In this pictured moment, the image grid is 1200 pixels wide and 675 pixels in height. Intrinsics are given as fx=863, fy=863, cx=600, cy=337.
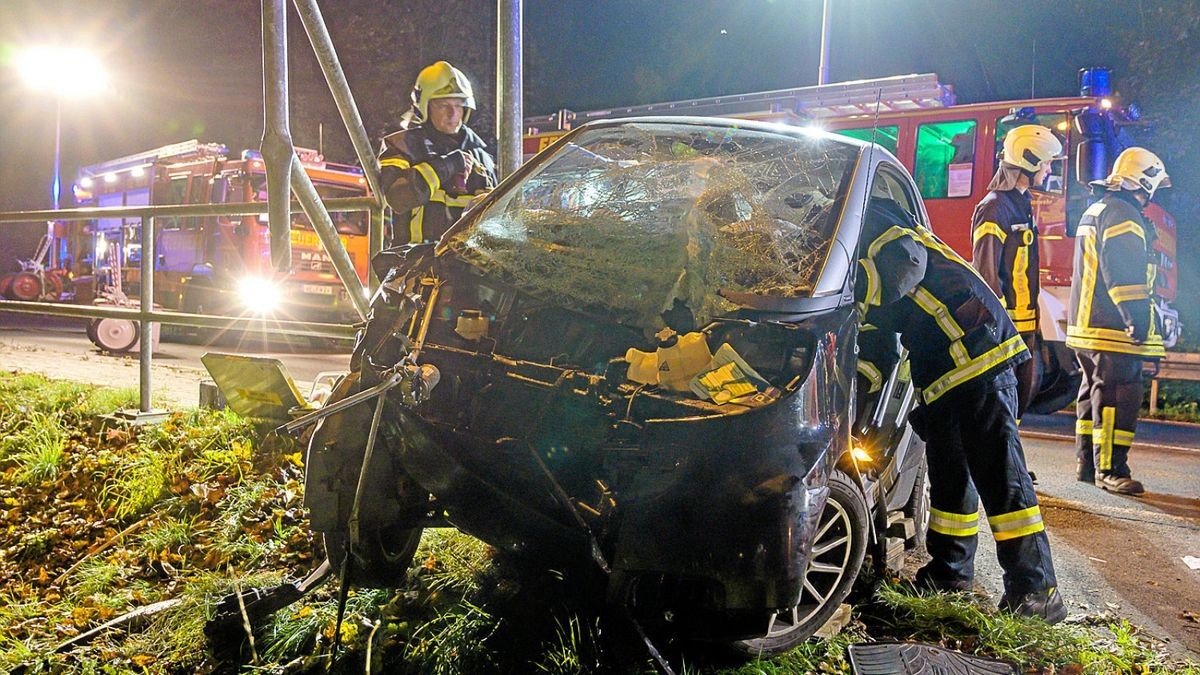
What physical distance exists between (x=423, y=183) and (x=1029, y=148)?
3777 mm

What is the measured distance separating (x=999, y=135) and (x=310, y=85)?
74.1 ft

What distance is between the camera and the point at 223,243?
12000mm

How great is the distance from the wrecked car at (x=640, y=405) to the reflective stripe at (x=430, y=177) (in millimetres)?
1496

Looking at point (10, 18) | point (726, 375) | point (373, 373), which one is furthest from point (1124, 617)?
point (10, 18)

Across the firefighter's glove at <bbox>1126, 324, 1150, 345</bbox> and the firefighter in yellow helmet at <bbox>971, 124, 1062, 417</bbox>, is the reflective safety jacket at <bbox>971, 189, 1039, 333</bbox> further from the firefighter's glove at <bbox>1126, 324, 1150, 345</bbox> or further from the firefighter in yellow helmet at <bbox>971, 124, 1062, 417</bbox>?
the firefighter's glove at <bbox>1126, 324, 1150, 345</bbox>

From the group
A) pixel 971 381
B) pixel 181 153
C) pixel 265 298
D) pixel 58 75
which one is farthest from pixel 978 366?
pixel 58 75

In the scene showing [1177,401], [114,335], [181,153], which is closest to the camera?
[1177,401]

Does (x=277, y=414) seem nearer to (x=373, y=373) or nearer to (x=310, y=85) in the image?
(x=373, y=373)

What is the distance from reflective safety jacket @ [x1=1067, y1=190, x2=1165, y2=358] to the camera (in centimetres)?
548

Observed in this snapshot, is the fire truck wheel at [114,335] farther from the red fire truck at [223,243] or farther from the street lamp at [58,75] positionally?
the street lamp at [58,75]

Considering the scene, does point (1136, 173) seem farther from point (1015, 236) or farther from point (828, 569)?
point (828, 569)

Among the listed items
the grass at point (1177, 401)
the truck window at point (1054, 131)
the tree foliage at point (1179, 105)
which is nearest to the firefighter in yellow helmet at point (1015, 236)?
the truck window at point (1054, 131)

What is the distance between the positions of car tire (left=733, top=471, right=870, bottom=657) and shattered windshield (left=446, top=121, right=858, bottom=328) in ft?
2.31

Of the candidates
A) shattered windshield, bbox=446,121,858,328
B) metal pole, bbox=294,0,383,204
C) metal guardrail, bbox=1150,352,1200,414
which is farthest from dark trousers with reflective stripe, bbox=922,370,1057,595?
metal guardrail, bbox=1150,352,1200,414
